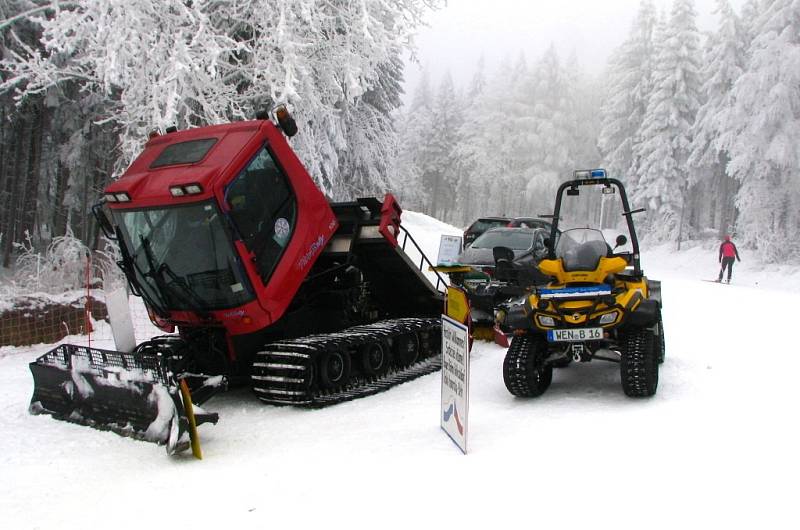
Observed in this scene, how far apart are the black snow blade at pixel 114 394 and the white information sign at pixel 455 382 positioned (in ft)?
6.69

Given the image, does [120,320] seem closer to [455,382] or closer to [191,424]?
[191,424]

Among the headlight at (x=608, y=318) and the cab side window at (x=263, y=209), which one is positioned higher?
the cab side window at (x=263, y=209)

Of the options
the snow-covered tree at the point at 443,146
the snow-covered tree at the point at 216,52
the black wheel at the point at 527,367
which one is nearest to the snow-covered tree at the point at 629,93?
the snow-covered tree at the point at 443,146

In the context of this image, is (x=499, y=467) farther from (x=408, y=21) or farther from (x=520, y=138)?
(x=520, y=138)

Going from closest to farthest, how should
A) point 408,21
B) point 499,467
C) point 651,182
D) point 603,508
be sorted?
point 603,508 → point 499,467 → point 408,21 → point 651,182

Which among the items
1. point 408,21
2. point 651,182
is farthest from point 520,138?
point 408,21

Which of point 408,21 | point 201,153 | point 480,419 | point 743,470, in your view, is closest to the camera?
point 743,470

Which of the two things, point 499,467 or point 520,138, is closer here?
point 499,467

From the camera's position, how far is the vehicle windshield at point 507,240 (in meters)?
12.8

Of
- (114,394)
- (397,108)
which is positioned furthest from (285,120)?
(397,108)

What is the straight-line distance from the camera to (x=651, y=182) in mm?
41719

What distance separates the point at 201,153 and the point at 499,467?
4419 millimetres

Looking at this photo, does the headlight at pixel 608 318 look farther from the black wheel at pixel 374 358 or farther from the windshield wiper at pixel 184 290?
the windshield wiper at pixel 184 290

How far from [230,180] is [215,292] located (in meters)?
1.21
